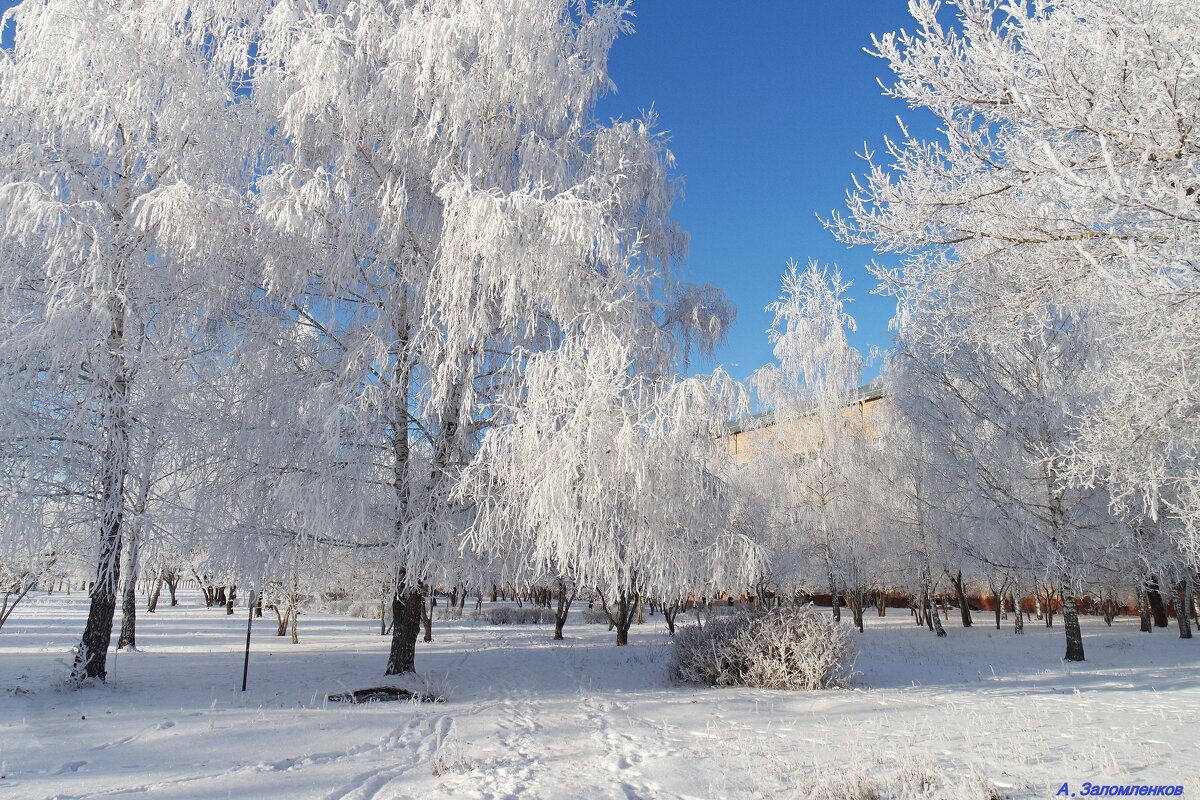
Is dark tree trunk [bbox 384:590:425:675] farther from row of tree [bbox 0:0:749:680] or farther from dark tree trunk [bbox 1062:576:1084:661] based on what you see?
dark tree trunk [bbox 1062:576:1084:661]

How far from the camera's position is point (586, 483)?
745 cm

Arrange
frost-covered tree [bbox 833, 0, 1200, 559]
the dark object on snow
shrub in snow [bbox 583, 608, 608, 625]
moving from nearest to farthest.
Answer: frost-covered tree [bbox 833, 0, 1200, 559], the dark object on snow, shrub in snow [bbox 583, 608, 608, 625]

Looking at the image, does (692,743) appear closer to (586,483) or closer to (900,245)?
(586,483)

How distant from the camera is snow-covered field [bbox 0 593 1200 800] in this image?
4.84 metres

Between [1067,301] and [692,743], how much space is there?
16.9 ft

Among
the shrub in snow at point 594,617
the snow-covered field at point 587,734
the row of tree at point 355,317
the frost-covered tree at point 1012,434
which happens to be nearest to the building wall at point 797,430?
the frost-covered tree at point 1012,434

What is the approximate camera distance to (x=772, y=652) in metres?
10.2

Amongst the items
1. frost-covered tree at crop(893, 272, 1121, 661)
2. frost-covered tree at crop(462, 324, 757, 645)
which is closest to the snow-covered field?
frost-covered tree at crop(462, 324, 757, 645)

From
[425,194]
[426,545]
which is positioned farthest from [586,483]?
[425,194]

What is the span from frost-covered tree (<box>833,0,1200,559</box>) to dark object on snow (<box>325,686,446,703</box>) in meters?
7.26

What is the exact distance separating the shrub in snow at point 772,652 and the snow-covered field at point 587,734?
420 millimetres

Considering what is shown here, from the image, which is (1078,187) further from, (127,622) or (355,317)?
(127,622)

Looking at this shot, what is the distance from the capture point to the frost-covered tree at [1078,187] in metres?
3.69

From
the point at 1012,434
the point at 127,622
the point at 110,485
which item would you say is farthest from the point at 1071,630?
the point at 127,622
